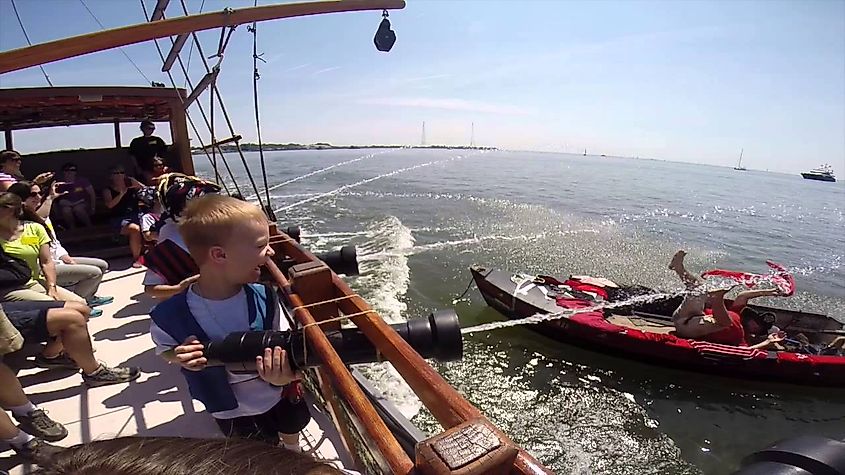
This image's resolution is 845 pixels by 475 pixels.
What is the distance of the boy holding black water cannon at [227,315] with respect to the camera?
1.90m

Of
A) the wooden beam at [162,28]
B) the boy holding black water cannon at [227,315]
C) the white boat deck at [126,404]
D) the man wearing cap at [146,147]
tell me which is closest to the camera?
the boy holding black water cannon at [227,315]

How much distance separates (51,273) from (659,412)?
10.6 meters

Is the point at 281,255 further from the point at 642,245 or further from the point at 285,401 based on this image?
the point at 642,245

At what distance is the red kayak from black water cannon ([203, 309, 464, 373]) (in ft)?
32.2

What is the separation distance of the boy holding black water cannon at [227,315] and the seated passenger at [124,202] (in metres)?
5.14

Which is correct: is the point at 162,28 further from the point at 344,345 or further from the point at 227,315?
the point at 344,345

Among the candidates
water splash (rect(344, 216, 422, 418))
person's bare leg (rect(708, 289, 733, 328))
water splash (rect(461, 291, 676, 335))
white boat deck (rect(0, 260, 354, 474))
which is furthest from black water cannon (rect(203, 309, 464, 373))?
person's bare leg (rect(708, 289, 733, 328))

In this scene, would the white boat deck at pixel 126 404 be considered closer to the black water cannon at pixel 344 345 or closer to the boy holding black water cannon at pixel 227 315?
the boy holding black water cannon at pixel 227 315

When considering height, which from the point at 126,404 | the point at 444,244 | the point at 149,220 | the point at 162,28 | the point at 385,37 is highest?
the point at 385,37

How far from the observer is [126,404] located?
3396 mm

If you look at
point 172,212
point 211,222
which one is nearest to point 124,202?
point 172,212

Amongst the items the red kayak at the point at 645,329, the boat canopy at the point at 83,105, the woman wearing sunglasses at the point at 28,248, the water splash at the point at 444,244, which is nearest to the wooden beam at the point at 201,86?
the boat canopy at the point at 83,105

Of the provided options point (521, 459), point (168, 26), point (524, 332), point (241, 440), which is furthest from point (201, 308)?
point (524, 332)

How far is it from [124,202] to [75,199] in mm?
792
